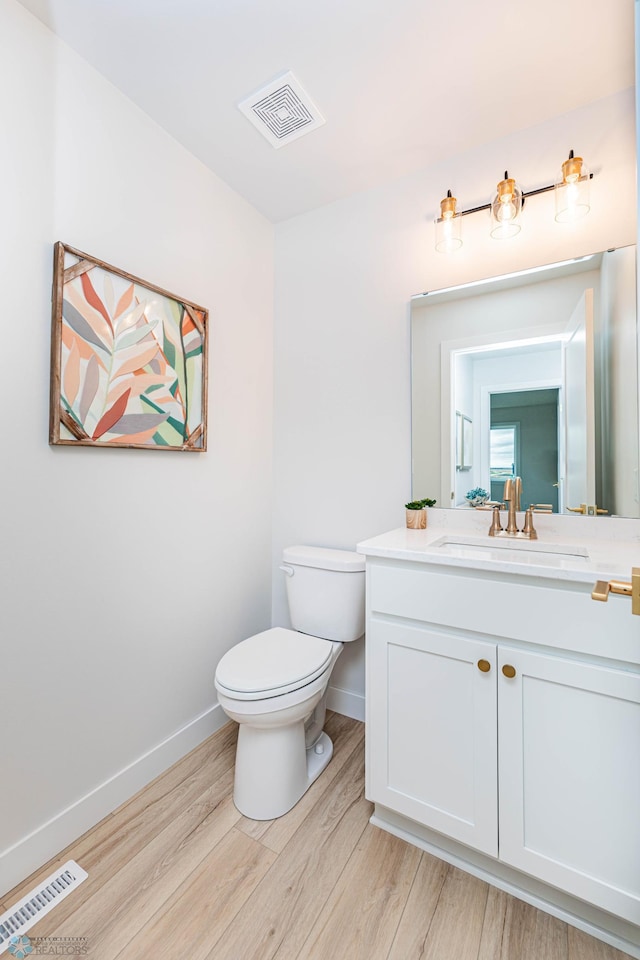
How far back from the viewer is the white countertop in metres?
1.02

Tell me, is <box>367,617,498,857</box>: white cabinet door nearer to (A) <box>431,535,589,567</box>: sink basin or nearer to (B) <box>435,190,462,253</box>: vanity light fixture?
(A) <box>431,535,589,567</box>: sink basin

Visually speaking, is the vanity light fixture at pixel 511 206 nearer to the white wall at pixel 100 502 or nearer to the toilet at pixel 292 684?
the white wall at pixel 100 502

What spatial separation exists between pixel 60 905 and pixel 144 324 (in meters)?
1.70

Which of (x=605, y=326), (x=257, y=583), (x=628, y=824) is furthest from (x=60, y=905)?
(x=605, y=326)

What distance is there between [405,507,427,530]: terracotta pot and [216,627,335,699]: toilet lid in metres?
0.55

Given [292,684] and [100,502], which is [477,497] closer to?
[292,684]

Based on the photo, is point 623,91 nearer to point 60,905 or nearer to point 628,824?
point 628,824

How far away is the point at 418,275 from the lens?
5.68 feet

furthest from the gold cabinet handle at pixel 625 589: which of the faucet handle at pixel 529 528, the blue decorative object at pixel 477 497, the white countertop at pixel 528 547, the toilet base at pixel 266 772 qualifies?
the toilet base at pixel 266 772

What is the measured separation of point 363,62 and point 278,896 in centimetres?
242

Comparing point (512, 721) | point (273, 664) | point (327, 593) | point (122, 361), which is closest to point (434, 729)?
point (512, 721)


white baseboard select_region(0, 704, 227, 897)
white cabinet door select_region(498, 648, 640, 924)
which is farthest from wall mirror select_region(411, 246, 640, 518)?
white baseboard select_region(0, 704, 227, 897)

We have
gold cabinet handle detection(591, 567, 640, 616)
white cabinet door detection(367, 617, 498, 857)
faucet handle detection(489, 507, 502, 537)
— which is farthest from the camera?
faucet handle detection(489, 507, 502, 537)

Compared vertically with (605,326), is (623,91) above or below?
above
